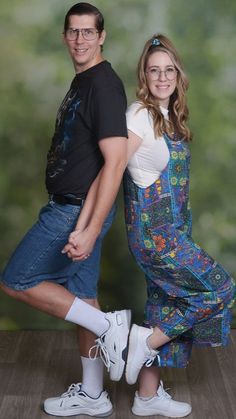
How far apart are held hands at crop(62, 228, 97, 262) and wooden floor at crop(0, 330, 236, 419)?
65 cm

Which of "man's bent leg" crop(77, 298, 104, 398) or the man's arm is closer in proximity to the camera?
the man's arm

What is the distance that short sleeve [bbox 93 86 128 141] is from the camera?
2.85 meters

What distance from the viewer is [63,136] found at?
2973 millimetres

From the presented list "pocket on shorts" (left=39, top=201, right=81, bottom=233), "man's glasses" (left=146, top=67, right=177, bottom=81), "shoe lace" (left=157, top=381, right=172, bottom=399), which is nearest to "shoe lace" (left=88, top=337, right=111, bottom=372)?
"shoe lace" (left=157, top=381, right=172, bottom=399)

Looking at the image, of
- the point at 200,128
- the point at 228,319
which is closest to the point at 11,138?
the point at 200,128

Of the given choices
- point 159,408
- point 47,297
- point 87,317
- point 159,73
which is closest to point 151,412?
point 159,408

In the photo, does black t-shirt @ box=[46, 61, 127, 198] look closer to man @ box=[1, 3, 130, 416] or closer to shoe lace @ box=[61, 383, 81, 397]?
man @ box=[1, 3, 130, 416]

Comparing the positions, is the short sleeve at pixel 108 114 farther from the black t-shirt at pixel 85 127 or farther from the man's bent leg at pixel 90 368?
the man's bent leg at pixel 90 368

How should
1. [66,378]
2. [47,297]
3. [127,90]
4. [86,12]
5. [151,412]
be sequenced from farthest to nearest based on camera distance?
1. [127,90]
2. [66,378]
3. [151,412]
4. [47,297]
5. [86,12]

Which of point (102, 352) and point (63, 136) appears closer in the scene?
point (63, 136)

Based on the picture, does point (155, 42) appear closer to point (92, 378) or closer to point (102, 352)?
point (102, 352)

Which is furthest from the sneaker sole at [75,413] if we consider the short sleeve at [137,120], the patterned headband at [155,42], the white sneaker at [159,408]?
the patterned headband at [155,42]

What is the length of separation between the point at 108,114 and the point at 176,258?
1.76ft

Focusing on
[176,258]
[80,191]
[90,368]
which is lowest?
[90,368]
